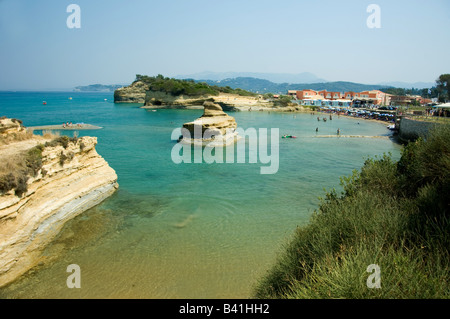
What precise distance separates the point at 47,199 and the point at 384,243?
39.4 ft

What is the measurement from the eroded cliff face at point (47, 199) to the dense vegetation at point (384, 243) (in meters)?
7.87

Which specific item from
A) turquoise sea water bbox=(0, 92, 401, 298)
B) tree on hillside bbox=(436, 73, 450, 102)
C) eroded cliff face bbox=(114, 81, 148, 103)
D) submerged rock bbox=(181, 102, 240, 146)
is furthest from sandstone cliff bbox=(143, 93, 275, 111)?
turquoise sea water bbox=(0, 92, 401, 298)

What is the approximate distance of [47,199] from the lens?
38.8 feet

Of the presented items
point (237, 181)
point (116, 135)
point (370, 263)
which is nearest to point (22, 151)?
point (237, 181)

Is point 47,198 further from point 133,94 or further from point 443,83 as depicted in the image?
point 133,94

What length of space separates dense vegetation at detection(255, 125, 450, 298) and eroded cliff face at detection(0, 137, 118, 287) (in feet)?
25.8

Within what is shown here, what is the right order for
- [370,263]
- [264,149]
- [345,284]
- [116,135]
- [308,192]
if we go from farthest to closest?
[116,135]
[264,149]
[308,192]
[370,263]
[345,284]

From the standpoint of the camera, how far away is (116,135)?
38.2 m

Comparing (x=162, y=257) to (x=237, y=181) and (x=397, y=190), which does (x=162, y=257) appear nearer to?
(x=397, y=190)

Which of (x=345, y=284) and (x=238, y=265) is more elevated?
(x=345, y=284)

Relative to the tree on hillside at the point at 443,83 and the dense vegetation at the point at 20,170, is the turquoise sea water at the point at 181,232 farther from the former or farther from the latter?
the tree on hillside at the point at 443,83

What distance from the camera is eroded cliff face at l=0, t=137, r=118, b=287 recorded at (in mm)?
9320
